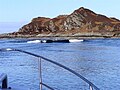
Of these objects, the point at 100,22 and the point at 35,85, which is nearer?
the point at 35,85

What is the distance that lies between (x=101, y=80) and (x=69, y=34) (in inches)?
5402

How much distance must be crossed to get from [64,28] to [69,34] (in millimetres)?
15056

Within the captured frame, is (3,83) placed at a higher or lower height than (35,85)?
higher

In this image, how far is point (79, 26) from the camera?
166 m

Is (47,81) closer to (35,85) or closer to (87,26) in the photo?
(35,85)

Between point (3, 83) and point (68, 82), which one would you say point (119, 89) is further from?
point (3, 83)

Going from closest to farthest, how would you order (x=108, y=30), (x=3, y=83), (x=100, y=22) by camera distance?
(x=3, y=83)
(x=108, y=30)
(x=100, y=22)

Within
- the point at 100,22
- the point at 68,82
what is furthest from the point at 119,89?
the point at 100,22

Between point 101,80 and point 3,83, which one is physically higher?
point 3,83

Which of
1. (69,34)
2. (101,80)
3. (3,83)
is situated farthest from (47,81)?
(69,34)

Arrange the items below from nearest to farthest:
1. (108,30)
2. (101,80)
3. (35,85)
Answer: (35,85)
(101,80)
(108,30)

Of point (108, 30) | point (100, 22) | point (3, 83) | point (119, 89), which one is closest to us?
point (3, 83)

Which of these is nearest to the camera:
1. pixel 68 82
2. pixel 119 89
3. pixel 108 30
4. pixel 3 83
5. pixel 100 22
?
pixel 3 83

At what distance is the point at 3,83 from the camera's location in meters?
5.47
